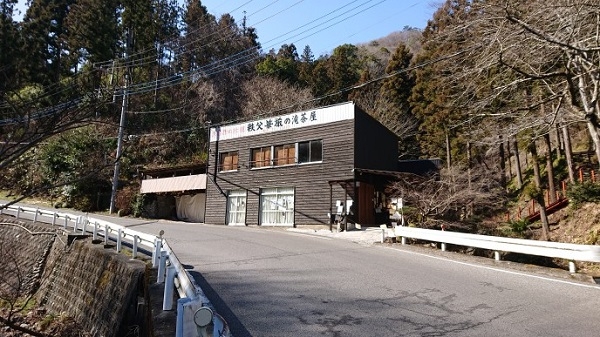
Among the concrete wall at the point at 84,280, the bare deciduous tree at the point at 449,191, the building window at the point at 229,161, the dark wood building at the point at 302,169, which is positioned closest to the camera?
the concrete wall at the point at 84,280

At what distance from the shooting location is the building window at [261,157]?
24.8 m

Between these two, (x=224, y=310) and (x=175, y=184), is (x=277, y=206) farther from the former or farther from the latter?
(x=224, y=310)

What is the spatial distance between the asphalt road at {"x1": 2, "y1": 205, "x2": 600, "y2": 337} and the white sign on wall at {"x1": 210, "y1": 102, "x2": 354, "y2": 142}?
39.3 ft

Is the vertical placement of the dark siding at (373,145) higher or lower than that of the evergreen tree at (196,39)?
lower

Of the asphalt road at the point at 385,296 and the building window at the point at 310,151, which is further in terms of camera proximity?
the building window at the point at 310,151

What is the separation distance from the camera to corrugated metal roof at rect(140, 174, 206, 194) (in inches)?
1104

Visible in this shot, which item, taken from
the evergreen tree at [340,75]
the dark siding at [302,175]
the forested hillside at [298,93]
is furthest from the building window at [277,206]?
the evergreen tree at [340,75]

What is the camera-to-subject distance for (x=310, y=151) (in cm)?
2281

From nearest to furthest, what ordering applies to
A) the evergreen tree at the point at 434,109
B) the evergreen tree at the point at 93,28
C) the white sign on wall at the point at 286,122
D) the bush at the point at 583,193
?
1. the bush at the point at 583,193
2. the white sign on wall at the point at 286,122
3. the evergreen tree at the point at 434,109
4. the evergreen tree at the point at 93,28

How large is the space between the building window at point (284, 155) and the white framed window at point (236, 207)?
10.4ft

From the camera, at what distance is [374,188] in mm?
22438

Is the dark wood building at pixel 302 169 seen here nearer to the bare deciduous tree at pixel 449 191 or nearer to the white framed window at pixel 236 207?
the white framed window at pixel 236 207

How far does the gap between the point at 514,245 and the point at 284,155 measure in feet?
49.8

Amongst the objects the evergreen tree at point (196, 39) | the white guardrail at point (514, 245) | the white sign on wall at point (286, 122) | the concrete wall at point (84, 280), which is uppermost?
the evergreen tree at point (196, 39)
